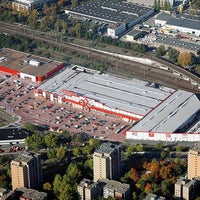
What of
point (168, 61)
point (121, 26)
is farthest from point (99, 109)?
point (121, 26)

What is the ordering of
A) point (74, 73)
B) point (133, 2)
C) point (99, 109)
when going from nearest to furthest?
point (99, 109) < point (74, 73) < point (133, 2)

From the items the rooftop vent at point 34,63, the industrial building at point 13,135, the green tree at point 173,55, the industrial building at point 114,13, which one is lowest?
the industrial building at point 13,135

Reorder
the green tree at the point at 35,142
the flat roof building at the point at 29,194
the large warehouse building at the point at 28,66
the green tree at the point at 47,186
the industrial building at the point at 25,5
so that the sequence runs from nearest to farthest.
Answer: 1. the flat roof building at the point at 29,194
2. the green tree at the point at 47,186
3. the green tree at the point at 35,142
4. the large warehouse building at the point at 28,66
5. the industrial building at the point at 25,5

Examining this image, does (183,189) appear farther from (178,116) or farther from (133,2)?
(133,2)

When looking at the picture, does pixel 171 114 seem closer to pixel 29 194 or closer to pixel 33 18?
pixel 29 194

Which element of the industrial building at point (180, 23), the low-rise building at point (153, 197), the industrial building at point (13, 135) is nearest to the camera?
the low-rise building at point (153, 197)

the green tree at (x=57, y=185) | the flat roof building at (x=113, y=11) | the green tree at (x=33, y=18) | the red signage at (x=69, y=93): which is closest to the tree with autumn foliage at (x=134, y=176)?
the green tree at (x=57, y=185)

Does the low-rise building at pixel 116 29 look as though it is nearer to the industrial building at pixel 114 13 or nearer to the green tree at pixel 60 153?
the industrial building at pixel 114 13

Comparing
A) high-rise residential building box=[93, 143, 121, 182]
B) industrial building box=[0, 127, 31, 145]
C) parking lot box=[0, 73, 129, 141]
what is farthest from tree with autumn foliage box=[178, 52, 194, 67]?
high-rise residential building box=[93, 143, 121, 182]
